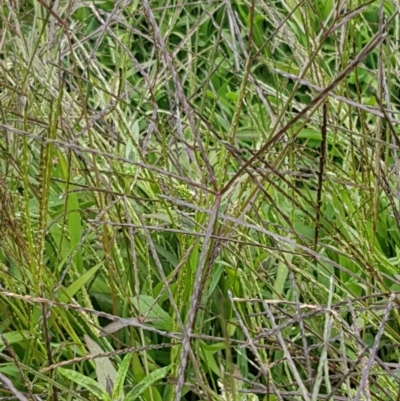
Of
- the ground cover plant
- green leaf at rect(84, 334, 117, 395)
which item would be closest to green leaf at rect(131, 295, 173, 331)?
the ground cover plant

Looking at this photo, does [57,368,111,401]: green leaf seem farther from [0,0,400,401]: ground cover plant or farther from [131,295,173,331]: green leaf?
Answer: [131,295,173,331]: green leaf

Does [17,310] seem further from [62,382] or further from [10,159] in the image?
[10,159]

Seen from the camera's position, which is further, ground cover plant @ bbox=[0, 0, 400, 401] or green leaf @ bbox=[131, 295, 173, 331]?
green leaf @ bbox=[131, 295, 173, 331]

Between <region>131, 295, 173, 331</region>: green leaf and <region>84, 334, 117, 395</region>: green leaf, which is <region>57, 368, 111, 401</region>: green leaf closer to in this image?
<region>84, 334, 117, 395</region>: green leaf

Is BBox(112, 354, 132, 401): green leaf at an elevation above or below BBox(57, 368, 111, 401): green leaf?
above

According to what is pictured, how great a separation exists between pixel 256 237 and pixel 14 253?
0.41m

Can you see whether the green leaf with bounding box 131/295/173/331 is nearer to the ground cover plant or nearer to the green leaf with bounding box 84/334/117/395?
the ground cover plant

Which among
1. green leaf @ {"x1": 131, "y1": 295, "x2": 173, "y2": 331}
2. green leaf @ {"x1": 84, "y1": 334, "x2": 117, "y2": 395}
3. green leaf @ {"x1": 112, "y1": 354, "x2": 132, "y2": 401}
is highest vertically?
green leaf @ {"x1": 112, "y1": 354, "x2": 132, "y2": 401}

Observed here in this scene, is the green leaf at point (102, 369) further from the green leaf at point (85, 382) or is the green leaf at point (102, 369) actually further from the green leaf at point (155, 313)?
the green leaf at point (155, 313)

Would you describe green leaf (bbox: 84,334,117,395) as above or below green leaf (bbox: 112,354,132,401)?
below

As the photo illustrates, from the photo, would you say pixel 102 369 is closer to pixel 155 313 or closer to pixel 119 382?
pixel 119 382

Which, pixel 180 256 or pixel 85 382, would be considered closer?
pixel 85 382

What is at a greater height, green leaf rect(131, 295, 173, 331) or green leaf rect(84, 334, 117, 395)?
green leaf rect(84, 334, 117, 395)

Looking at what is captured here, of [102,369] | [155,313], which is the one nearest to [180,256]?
[155,313]
